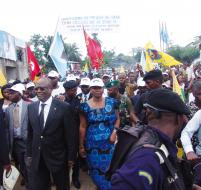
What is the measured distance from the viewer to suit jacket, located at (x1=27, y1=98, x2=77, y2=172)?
14.4 feet

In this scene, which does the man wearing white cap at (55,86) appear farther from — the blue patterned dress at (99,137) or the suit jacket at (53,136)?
the suit jacket at (53,136)

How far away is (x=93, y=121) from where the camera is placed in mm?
4727

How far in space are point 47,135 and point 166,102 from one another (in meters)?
2.79

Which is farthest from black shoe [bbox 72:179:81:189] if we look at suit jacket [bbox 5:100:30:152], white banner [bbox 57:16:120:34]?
white banner [bbox 57:16:120:34]

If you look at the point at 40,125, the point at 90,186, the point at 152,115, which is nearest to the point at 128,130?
the point at 152,115

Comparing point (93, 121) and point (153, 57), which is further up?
point (153, 57)

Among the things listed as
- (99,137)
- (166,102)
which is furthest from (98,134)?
(166,102)

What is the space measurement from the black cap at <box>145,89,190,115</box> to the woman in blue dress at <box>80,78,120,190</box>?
2875 mm

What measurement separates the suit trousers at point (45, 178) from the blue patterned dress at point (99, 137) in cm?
39

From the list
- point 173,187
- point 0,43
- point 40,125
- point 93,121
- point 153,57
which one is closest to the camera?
point 173,187

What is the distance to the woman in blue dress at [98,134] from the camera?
15.5 feet

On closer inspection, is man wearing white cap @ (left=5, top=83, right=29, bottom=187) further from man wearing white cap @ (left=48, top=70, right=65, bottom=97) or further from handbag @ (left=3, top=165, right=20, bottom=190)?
man wearing white cap @ (left=48, top=70, right=65, bottom=97)

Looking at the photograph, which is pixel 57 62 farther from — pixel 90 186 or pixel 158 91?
pixel 158 91

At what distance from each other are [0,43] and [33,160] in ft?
58.9
